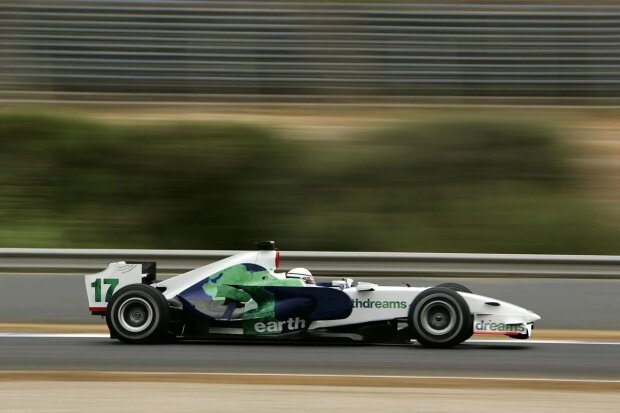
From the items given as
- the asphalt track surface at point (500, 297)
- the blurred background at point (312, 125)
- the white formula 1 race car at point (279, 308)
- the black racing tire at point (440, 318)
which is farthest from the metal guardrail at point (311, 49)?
the black racing tire at point (440, 318)

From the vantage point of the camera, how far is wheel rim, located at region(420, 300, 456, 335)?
859 centimetres

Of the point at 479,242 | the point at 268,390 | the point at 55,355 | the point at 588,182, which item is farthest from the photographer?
the point at 588,182

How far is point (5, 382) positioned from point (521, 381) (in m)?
3.46

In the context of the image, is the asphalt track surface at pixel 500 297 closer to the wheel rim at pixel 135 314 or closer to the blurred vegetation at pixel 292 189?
the wheel rim at pixel 135 314

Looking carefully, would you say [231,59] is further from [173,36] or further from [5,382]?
[5,382]

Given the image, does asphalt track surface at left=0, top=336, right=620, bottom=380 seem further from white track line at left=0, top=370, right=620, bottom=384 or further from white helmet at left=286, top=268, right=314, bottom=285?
white helmet at left=286, top=268, right=314, bottom=285

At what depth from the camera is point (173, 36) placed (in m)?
16.0

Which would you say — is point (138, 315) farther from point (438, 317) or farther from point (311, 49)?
point (311, 49)

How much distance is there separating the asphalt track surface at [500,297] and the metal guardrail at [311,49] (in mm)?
5680

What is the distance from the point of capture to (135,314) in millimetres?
8859

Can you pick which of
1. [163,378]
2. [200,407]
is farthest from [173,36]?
[200,407]

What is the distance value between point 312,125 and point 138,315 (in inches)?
291

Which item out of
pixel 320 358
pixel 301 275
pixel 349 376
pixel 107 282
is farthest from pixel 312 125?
pixel 349 376

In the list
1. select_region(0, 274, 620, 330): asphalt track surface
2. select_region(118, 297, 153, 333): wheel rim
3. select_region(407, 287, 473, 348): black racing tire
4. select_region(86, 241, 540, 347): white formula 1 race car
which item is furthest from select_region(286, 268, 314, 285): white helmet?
select_region(0, 274, 620, 330): asphalt track surface
